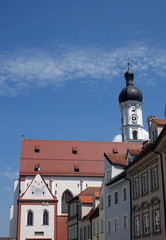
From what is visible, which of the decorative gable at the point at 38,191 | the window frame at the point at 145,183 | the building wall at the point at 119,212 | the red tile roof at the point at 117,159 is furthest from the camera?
the decorative gable at the point at 38,191

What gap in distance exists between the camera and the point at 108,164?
130 ft

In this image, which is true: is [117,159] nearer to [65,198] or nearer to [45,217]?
[45,217]

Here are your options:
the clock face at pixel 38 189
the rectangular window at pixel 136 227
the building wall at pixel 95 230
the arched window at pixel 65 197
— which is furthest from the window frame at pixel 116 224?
the arched window at pixel 65 197

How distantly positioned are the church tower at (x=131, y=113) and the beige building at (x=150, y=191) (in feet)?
211

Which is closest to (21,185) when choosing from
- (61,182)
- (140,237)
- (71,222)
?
(61,182)

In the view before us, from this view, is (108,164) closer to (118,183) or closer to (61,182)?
(118,183)

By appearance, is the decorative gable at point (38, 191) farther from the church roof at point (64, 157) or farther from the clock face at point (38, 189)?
the church roof at point (64, 157)

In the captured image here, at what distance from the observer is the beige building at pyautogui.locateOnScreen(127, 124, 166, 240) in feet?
82.8

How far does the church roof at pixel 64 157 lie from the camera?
73438mm

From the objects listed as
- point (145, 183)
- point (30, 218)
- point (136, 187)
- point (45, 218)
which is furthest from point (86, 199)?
point (145, 183)

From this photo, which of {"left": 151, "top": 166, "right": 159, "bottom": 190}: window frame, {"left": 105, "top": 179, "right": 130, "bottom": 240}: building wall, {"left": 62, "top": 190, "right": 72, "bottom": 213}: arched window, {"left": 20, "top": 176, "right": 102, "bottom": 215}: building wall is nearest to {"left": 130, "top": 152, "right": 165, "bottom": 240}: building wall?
{"left": 151, "top": 166, "right": 159, "bottom": 190}: window frame

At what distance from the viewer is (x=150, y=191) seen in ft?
90.4

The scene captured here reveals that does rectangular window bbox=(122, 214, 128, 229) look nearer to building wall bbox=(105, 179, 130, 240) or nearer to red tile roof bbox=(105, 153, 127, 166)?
building wall bbox=(105, 179, 130, 240)

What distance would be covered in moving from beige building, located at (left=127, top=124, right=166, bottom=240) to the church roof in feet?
139
